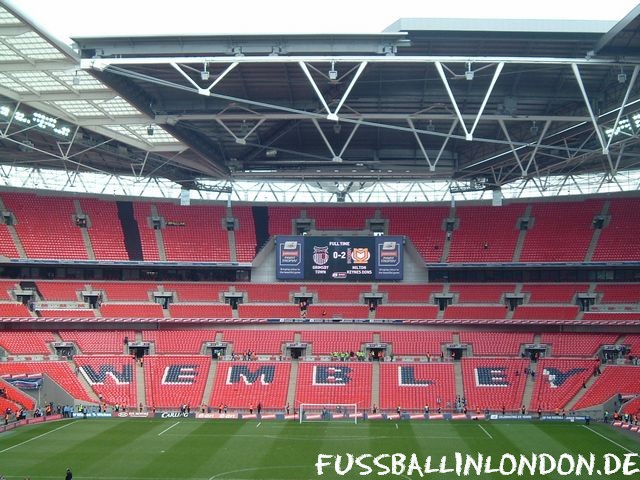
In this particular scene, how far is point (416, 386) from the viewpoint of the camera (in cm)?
4884

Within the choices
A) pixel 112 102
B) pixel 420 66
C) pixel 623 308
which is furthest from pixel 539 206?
pixel 112 102

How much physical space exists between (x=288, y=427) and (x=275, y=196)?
28.9 metres

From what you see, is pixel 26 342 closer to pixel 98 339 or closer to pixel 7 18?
pixel 98 339

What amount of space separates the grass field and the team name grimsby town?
0.47 metres

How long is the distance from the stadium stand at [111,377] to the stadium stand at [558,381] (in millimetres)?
27279

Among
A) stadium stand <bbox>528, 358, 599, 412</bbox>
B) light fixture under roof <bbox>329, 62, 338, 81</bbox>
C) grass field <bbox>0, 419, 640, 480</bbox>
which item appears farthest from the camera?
stadium stand <bbox>528, 358, 599, 412</bbox>

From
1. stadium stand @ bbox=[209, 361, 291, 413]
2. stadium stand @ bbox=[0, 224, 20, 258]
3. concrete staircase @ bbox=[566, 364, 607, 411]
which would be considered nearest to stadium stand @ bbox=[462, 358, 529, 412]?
concrete staircase @ bbox=[566, 364, 607, 411]

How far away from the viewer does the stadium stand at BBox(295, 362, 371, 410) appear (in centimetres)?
4750

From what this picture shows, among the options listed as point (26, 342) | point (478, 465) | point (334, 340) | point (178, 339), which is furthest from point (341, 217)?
point (478, 465)

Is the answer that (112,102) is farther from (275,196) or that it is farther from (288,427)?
(275,196)

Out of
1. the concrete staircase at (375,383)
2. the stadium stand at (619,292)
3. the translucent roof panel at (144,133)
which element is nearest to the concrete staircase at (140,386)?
the concrete staircase at (375,383)

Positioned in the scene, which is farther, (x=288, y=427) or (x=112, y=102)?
(x=288, y=427)

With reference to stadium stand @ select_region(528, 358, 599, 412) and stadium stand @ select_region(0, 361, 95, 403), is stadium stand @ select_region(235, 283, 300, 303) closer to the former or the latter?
stadium stand @ select_region(0, 361, 95, 403)

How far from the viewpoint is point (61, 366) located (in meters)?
49.9
